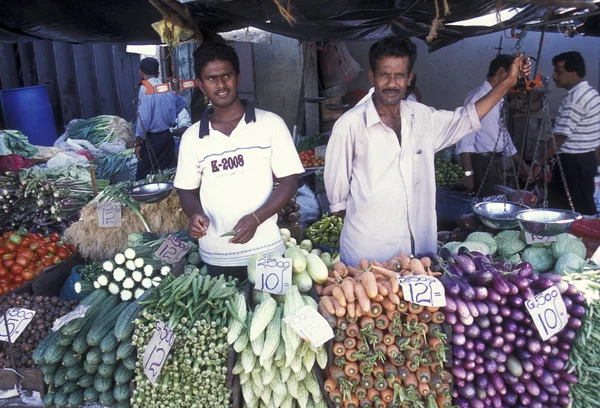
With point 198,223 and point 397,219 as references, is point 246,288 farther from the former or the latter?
point 397,219

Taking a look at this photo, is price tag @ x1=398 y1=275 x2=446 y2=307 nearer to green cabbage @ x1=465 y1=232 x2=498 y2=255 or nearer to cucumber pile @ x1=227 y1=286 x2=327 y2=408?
cucumber pile @ x1=227 y1=286 x2=327 y2=408

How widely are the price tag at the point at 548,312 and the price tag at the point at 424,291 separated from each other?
0.37 metres

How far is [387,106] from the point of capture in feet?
8.08

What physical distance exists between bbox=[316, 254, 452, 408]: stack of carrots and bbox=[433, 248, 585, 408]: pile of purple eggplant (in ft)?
0.30

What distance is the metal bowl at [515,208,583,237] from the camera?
7.61 ft

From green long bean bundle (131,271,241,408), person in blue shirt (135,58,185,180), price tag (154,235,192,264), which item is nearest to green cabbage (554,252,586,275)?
green long bean bundle (131,271,241,408)

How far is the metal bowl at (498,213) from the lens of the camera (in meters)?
2.73

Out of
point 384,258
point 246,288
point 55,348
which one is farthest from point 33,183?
point 384,258

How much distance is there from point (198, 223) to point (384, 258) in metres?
1.03

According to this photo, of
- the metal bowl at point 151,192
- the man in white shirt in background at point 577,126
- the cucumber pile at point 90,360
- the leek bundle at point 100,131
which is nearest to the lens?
the cucumber pile at point 90,360

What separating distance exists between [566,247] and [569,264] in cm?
21

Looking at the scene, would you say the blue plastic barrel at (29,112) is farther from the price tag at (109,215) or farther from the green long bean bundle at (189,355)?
the green long bean bundle at (189,355)

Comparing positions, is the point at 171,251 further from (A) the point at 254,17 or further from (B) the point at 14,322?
(A) the point at 254,17

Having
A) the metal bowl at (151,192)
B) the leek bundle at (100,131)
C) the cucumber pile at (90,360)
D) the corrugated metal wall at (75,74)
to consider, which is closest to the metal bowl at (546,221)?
the cucumber pile at (90,360)
